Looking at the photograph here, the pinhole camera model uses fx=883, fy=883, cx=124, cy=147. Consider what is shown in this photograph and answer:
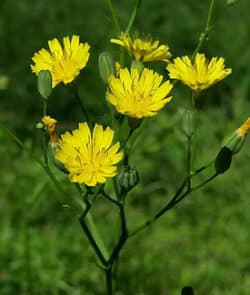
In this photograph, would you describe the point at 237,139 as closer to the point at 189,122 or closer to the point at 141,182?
the point at 189,122

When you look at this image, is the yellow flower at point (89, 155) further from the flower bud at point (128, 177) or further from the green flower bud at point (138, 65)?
the green flower bud at point (138, 65)

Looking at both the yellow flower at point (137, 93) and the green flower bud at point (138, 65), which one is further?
the green flower bud at point (138, 65)

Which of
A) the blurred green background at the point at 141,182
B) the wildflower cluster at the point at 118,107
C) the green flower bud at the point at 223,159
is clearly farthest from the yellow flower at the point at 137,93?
the blurred green background at the point at 141,182

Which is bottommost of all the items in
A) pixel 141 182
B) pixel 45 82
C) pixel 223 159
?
pixel 141 182

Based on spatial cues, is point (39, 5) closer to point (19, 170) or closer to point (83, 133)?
point (19, 170)

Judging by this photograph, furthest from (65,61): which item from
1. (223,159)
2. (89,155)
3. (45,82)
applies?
(223,159)

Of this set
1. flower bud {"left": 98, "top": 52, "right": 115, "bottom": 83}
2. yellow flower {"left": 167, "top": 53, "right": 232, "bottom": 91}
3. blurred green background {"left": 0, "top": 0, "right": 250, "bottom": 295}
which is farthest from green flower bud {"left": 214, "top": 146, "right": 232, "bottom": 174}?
blurred green background {"left": 0, "top": 0, "right": 250, "bottom": 295}

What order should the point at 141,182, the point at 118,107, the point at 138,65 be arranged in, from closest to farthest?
the point at 118,107 → the point at 138,65 → the point at 141,182
